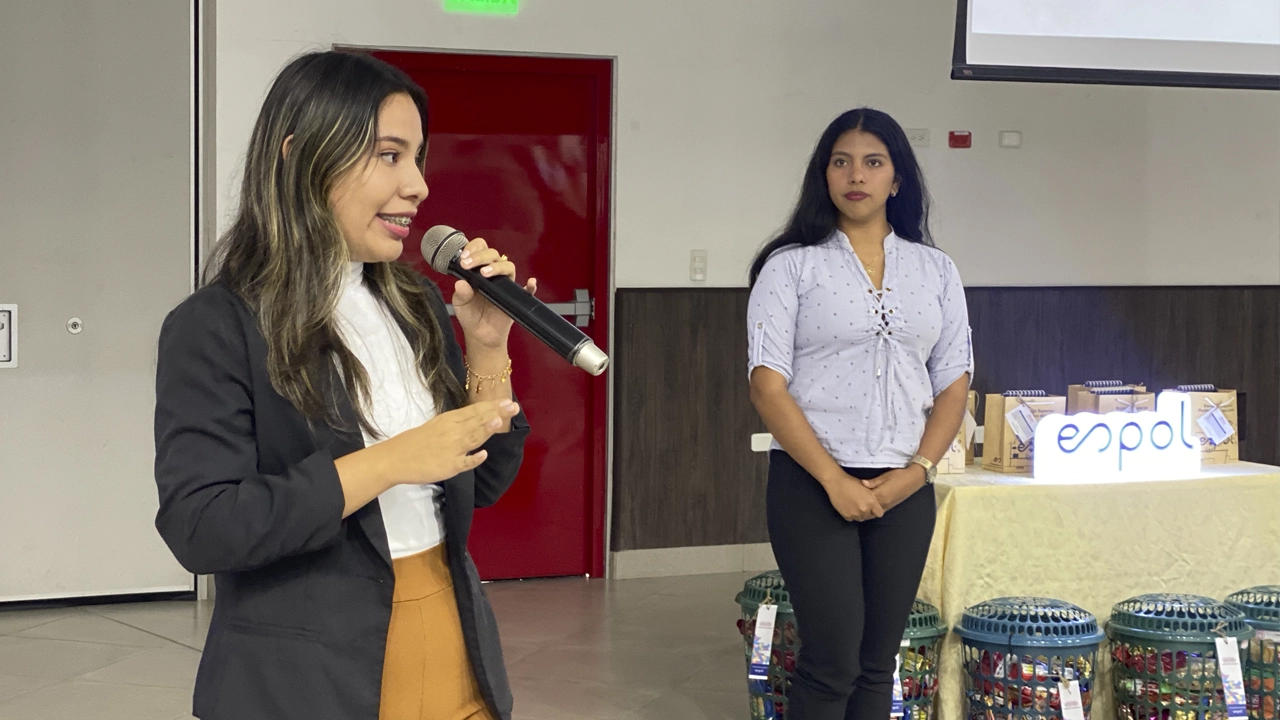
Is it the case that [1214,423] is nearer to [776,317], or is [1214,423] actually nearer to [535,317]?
[776,317]

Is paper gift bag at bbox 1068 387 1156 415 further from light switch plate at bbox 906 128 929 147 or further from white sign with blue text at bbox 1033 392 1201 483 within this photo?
light switch plate at bbox 906 128 929 147

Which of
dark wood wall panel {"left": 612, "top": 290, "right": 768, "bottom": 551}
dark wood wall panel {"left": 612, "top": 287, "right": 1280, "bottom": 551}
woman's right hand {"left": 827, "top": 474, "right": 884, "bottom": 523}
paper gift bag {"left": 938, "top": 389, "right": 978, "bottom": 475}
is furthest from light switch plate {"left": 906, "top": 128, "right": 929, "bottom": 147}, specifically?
woman's right hand {"left": 827, "top": 474, "right": 884, "bottom": 523}

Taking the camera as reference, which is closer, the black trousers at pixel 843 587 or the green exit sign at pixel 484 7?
the black trousers at pixel 843 587

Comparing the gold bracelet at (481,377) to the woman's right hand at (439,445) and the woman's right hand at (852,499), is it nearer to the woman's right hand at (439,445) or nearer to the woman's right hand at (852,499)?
the woman's right hand at (439,445)

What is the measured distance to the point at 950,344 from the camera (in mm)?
2756

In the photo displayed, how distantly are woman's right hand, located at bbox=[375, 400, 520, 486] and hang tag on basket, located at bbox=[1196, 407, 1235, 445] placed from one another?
2.88 meters

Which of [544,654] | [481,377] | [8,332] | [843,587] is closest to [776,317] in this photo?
[843,587]

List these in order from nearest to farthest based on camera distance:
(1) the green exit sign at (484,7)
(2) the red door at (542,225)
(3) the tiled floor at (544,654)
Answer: (3) the tiled floor at (544,654), (1) the green exit sign at (484,7), (2) the red door at (542,225)

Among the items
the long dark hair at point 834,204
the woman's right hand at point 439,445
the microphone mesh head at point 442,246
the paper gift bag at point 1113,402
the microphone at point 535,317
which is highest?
the long dark hair at point 834,204

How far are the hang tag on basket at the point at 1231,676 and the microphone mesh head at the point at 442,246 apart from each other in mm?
2325

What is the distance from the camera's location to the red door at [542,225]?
5.15 meters

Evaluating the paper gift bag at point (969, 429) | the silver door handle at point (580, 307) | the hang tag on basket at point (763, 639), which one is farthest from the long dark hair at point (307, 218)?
the silver door handle at point (580, 307)

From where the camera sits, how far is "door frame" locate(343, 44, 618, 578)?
524 centimetres

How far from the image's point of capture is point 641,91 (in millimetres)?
5223
